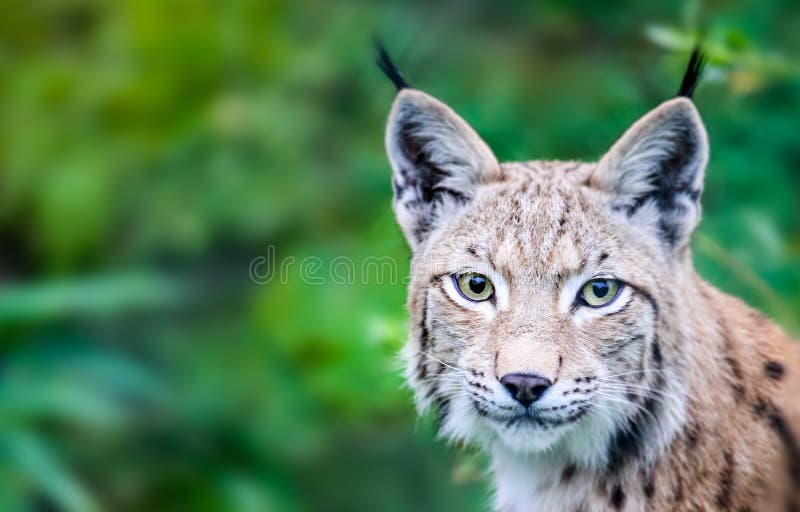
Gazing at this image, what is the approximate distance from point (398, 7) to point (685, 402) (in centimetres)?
523

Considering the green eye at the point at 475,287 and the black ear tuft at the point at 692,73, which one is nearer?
the black ear tuft at the point at 692,73

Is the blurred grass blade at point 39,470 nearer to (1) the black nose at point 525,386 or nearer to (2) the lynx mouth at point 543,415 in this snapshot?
(2) the lynx mouth at point 543,415

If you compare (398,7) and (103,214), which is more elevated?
(398,7)

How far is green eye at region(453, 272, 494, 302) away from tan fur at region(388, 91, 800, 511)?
1.0 inches

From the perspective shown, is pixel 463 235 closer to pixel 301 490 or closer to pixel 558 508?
pixel 558 508

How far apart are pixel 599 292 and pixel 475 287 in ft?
1.36

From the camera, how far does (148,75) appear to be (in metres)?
8.34

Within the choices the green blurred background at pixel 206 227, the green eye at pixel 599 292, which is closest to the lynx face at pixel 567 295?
the green eye at pixel 599 292

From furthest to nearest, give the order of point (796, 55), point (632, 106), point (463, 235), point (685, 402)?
point (796, 55)
point (632, 106)
point (463, 235)
point (685, 402)

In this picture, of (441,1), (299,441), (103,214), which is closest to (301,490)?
(299,441)

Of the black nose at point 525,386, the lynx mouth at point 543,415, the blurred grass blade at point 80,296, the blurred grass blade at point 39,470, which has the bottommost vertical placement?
the blurred grass blade at point 39,470

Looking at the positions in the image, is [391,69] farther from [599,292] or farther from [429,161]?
[599,292]

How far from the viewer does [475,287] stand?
394 centimetres

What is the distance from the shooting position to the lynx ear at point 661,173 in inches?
149
